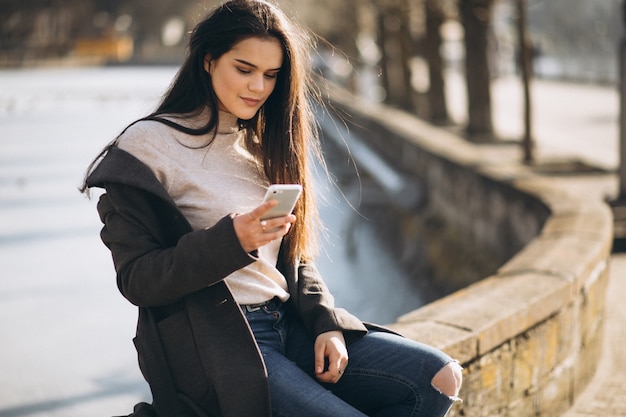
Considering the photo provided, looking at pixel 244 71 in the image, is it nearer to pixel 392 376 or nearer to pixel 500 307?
pixel 392 376

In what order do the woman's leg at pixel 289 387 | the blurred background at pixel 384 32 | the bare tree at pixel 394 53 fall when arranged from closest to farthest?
the woman's leg at pixel 289 387 < the blurred background at pixel 384 32 < the bare tree at pixel 394 53

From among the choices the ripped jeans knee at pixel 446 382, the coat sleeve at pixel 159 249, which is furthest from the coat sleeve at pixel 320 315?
the coat sleeve at pixel 159 249

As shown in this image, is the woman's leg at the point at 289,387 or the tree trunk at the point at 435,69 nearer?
the woman's leg at the point at 289,387

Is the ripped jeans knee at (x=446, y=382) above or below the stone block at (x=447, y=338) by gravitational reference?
above

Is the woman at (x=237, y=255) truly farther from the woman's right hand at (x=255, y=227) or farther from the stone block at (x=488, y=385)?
the stone block at (x=488, y=385)

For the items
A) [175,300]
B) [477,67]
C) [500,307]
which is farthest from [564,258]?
[477,67]

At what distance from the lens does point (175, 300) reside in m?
2.34

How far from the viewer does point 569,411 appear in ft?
15.4

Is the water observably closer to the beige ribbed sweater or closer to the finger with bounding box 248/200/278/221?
the beige ribbed sweater

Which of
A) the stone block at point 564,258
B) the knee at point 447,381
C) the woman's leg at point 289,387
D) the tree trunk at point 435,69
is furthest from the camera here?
the tree trunk at point 435,69

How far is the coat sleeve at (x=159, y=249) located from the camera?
224 cm

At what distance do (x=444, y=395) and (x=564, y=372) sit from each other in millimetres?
2275

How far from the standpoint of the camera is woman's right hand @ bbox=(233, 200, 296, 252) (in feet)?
7.26

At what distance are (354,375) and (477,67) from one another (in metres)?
13.3
